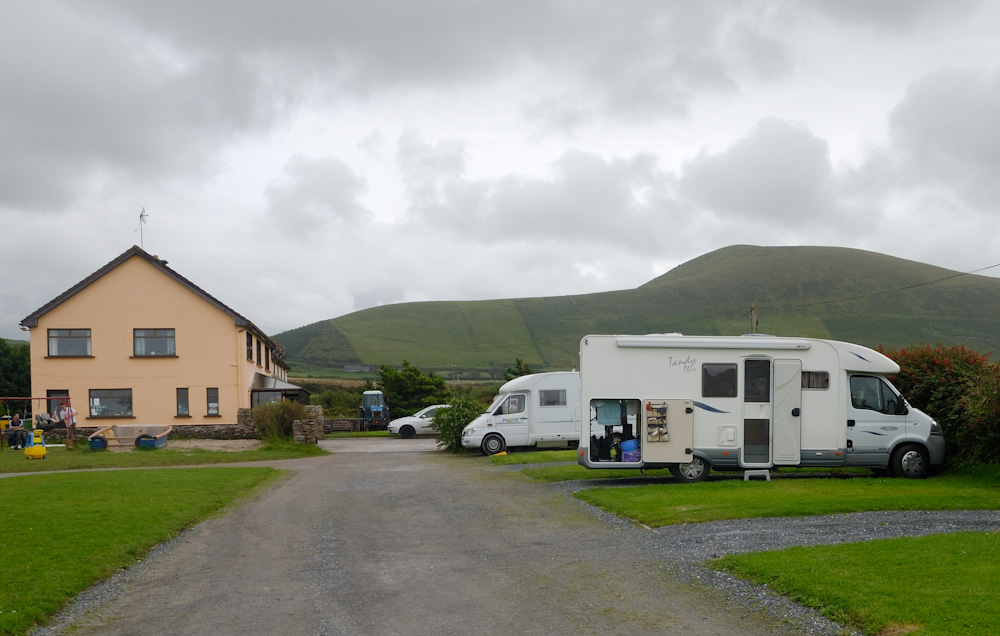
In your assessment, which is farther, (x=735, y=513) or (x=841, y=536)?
(x=735, y=513)

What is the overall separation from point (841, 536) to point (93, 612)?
8287 millimetres

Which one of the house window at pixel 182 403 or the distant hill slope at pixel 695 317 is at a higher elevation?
the distant hill slope at pixel 695 317

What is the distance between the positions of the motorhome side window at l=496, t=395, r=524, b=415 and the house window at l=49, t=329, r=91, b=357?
2084 centimetres

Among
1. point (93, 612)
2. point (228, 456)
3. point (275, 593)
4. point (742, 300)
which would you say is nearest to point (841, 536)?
point (275, 593)

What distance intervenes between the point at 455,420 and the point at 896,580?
69.5 feet

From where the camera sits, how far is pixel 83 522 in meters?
12.2

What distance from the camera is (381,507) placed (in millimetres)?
14617

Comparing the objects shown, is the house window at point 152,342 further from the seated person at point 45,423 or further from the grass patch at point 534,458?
the grass patch at point 534,458

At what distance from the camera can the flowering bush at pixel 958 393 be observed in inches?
599

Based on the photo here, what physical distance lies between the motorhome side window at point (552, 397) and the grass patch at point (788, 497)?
9.57 metres

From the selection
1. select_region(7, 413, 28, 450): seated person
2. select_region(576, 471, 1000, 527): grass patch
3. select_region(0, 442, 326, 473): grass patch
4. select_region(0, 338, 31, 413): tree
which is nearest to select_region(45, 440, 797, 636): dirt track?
select_region(576, 471, 1000, 527): grass patch

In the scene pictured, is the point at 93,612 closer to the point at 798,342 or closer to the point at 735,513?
the point at 735,513

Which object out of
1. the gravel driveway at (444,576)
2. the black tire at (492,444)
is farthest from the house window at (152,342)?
the gravel driveway at (444,576)

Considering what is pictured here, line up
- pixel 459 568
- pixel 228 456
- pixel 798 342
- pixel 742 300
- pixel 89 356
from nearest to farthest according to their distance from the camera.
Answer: pixel 459 568 → pixel 798 342 → pixel 228 456 → pixel 89 356 → pixel 742 300
